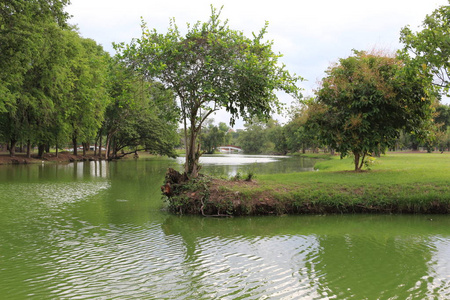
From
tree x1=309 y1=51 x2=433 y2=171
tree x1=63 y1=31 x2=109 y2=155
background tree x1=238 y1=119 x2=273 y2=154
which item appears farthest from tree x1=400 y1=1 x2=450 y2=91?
background tree x1=238 y1=119 x2=273 y2=154

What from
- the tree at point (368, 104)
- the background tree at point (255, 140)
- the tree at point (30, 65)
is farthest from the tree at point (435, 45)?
the background tree at point (255, 140)

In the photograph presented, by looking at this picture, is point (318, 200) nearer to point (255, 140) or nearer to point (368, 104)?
point (368, 104)

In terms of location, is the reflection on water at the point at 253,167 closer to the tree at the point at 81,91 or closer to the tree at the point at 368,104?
the tree at the point at 368,104

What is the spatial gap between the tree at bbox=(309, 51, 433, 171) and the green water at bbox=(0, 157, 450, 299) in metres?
6.72

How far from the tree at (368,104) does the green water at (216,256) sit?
672cm

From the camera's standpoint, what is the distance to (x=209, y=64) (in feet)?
45.0

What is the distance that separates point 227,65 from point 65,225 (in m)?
8.01

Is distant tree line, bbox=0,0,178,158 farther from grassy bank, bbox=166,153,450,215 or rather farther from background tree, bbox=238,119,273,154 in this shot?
background tree, bbox=238,119,273,154

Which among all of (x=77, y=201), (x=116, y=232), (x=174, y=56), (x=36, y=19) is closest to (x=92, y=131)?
(x=36, y=19)

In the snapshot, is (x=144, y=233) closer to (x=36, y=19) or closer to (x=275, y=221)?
(x=275, y=221)

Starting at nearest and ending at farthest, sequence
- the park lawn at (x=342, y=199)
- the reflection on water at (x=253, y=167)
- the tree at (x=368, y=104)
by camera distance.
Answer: the park lawn at (x=342, y=199), the tree at (x=368, y=104), the reflection on water at (x=253, y=167)

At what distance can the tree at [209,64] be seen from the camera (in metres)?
13.9

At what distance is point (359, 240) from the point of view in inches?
398

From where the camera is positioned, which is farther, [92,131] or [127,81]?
[92,131]
